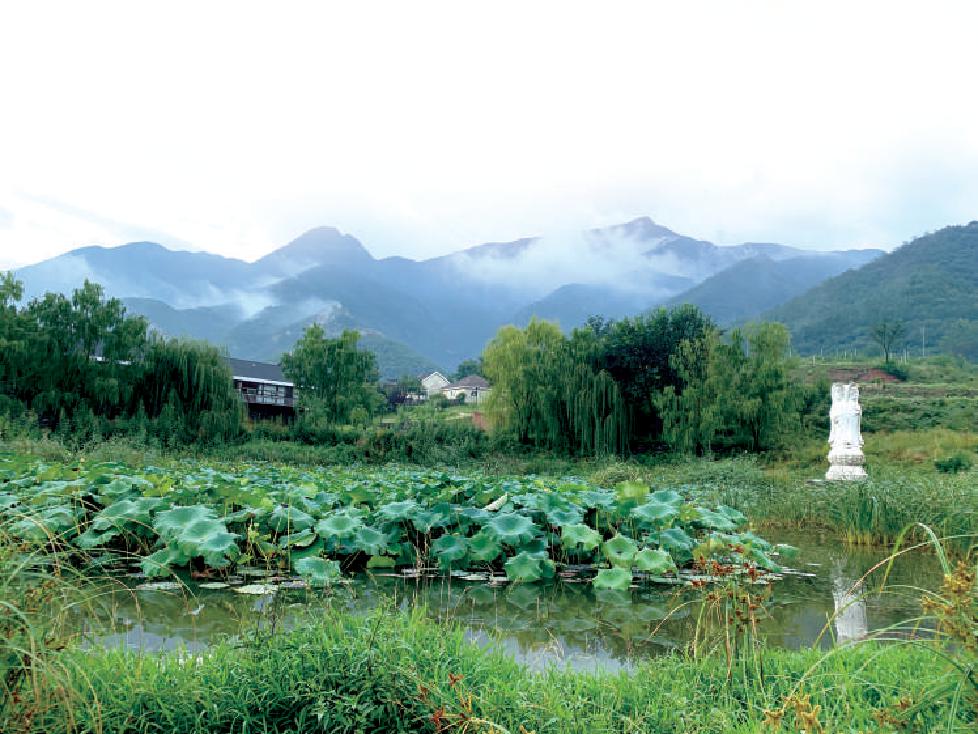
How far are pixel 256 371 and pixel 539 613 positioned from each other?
37692mm

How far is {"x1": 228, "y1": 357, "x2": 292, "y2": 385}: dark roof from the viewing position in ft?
123

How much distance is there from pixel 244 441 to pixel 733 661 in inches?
862

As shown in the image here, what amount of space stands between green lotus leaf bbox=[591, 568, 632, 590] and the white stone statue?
10467 millimetres

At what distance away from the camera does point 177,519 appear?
5.03 metres

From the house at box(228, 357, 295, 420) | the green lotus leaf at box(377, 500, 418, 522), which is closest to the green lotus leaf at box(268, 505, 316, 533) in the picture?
the green lotus leaf at box(377, 500, 418, 522)

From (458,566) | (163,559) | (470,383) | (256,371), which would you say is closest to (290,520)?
(163,559)


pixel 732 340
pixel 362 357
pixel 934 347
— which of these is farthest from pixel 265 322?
pixel 732 340

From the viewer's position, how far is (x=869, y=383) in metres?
36.4

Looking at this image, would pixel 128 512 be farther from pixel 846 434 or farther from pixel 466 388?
pixel 466 388

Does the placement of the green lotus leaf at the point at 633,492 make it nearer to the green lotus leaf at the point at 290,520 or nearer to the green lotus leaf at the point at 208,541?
→ the green lotus leaf at the point at 290,520

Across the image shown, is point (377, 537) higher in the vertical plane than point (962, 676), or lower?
lower

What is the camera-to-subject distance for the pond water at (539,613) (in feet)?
11.6

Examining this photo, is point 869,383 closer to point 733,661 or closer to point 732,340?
point 732,340

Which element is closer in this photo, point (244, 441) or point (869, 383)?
point (244, 441)
